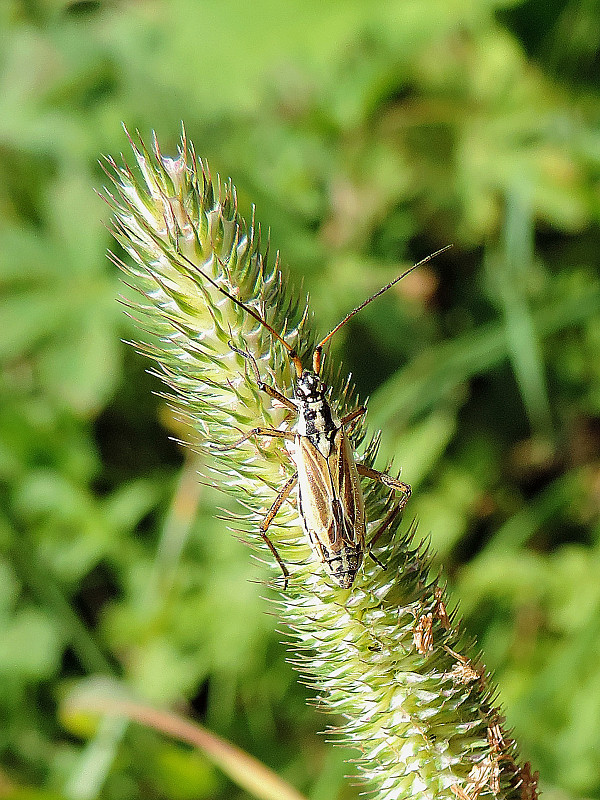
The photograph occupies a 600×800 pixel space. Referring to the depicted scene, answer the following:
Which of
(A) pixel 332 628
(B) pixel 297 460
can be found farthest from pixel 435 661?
(B) pixel 297 460

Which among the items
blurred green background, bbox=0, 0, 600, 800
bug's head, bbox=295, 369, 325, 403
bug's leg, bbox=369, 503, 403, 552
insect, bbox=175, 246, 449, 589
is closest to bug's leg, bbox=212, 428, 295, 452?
insect, bbox=175, 246, 449, 589

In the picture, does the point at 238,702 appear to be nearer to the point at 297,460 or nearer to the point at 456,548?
the point at 456,548

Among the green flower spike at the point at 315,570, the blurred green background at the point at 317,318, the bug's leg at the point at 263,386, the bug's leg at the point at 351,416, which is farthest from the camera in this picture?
the blurred green background at the point at 317,318

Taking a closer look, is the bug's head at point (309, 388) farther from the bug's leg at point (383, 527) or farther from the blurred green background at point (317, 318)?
the blurred green background at point (317, 318)

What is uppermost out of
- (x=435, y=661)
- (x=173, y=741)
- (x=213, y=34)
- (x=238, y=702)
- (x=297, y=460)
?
(x=213, y=34)

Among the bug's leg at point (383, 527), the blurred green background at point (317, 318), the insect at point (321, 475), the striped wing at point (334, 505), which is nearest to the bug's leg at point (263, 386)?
the insect at point (321, 475)

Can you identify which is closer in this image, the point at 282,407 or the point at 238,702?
the point at 282,407

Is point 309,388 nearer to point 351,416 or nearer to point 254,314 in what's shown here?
point 351,416

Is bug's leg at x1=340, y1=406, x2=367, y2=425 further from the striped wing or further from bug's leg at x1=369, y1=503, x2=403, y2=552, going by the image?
bug's leg at x1=369, y1=503, x2=403, y2=552
